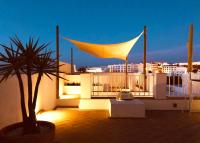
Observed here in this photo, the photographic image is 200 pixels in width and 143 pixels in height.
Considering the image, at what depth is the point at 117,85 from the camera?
8195mm

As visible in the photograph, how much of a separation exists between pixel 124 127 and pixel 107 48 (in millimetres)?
3880

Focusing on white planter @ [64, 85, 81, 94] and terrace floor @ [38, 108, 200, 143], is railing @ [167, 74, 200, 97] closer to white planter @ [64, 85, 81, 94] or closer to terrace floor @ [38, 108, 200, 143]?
terrace floor @ [38, 108, 200, 143]

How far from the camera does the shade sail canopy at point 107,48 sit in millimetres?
7535

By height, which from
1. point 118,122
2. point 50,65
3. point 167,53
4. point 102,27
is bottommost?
point 118,122

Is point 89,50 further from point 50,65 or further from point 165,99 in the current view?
point 50,65

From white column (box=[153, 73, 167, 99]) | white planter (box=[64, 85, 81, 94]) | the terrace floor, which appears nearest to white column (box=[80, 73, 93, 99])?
the terrace floor

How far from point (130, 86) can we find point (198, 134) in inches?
171

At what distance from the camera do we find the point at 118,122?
16.2 feet

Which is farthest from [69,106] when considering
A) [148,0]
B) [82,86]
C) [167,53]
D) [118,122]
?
[167,53]

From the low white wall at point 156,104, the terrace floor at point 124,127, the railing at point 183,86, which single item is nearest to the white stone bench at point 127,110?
the terrace floor at point 124,127

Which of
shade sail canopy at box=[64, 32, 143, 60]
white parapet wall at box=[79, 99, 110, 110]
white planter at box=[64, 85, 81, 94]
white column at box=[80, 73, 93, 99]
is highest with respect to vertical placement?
shade sail canopy at box=[64, 32, 143, 60]

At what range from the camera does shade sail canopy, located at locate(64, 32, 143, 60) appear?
754 centimetres

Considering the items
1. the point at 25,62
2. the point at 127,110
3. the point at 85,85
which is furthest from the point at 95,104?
the point at 25,62

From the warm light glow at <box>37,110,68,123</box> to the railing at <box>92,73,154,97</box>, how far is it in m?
1.51
